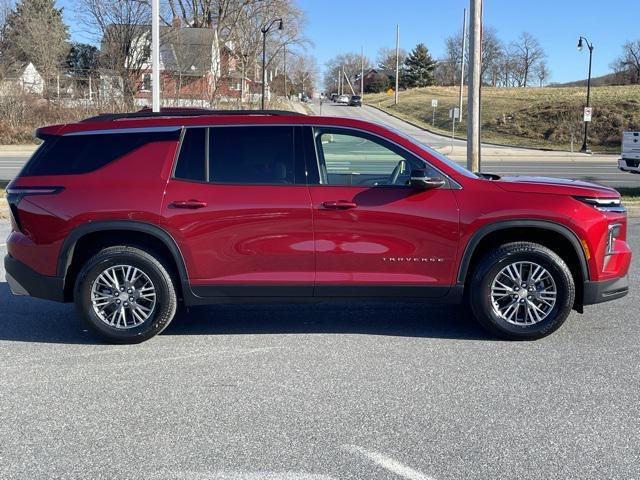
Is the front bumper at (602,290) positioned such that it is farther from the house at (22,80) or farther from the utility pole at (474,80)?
the house at (22,80)

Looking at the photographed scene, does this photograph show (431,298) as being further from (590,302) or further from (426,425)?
(426,425)

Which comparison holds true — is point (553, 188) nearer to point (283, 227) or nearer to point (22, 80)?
point (283, 227)

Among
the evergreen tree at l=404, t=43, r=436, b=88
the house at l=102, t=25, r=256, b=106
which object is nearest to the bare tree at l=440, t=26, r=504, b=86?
the evergreen tree at l=404, t=43, r=436, b=88

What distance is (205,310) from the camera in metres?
6.88

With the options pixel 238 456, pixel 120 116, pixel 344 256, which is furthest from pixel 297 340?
pixel 120 116

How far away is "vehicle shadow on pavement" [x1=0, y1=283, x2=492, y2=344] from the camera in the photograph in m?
5.97

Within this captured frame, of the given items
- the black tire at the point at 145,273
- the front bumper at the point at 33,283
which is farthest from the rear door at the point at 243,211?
the front bumper at the point at 33,283

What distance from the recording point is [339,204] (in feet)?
17.9

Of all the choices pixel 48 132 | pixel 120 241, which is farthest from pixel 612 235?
pixel 48 132

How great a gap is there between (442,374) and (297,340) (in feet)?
4.57

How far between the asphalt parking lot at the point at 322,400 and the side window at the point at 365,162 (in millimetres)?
1355

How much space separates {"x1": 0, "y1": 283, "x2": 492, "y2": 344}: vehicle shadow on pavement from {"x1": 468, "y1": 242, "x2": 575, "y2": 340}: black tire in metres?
0.23

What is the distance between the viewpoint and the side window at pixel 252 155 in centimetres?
557

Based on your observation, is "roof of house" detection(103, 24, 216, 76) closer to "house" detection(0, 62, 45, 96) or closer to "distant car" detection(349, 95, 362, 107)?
"house" detection(0, 62, 45, 96)
